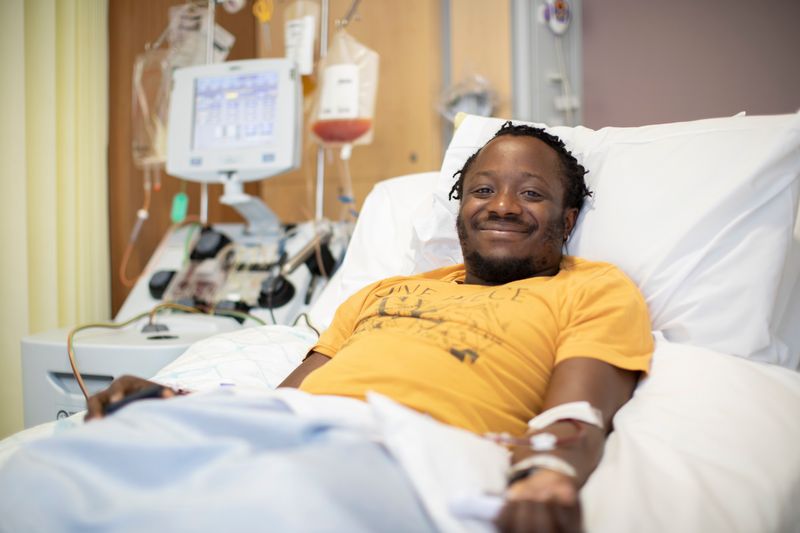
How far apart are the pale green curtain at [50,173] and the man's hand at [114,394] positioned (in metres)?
1.36

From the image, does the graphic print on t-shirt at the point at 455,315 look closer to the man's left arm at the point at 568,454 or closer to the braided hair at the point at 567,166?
the man's left arm at the point at 568,454

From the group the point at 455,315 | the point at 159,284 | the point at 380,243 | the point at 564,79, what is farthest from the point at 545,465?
the point at 564,79

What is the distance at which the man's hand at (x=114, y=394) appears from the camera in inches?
32.4

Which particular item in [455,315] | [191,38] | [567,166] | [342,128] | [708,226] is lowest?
[455,315]

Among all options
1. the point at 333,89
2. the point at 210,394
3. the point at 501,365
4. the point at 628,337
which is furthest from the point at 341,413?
the point at 333,89

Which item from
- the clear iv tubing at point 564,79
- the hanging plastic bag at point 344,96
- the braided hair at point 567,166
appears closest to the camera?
the braided hair at point 567,166

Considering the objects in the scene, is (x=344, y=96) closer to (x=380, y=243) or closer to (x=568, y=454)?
(x=380, y=243)

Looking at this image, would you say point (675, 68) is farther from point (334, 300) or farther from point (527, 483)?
point (527, 483)

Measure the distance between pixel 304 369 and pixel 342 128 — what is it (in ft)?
3.93

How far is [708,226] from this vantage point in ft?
3.54

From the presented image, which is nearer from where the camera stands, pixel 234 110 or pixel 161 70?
pixel 234 110

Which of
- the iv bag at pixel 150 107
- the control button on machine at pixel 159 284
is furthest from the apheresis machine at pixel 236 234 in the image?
the iv bag at pixel 150 107

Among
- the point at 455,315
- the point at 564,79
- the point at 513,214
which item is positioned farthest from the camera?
the point at 564,79

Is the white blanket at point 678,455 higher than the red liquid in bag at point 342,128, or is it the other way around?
the red liquid in bag at point 342,128
